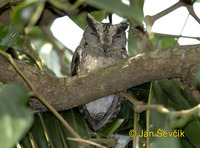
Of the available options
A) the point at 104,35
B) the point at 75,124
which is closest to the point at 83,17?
the point at 104,35

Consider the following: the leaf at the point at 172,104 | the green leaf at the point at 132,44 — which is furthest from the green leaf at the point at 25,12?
the green leaf at the point at 132,44

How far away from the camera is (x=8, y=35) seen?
6.69 ft

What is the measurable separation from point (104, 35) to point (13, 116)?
2032 millimetres

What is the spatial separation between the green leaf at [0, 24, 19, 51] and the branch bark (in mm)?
162

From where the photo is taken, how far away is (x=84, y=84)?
1.87 metres

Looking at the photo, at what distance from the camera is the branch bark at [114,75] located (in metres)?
1.77

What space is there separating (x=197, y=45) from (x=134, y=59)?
35 centimetres

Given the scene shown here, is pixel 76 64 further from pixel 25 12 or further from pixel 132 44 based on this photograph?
pixel 25 12

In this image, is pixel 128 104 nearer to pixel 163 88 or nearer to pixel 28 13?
pixel 163 88

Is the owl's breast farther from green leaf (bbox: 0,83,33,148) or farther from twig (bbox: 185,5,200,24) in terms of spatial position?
green leaf (bbox: 0,83,33,148)

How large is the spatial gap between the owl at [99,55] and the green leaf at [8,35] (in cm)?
71

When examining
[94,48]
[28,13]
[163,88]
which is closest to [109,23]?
[94,48]

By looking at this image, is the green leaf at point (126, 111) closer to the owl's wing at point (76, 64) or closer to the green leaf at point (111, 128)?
the green leaf at point (111, 128)

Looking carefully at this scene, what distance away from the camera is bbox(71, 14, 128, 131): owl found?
101 inches
